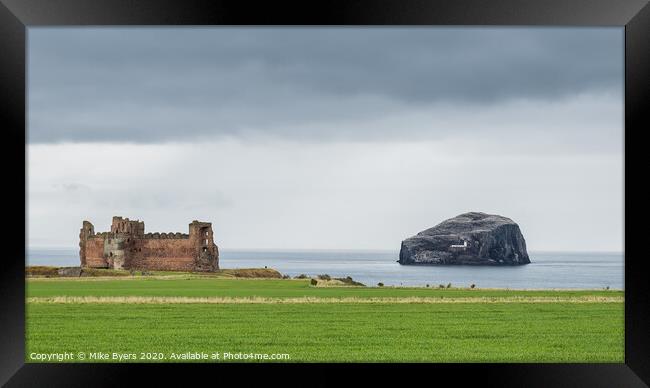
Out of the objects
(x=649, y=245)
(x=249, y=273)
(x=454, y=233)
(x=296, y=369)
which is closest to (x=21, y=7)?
(x=296, y=369)

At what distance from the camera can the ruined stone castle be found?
41.1 m

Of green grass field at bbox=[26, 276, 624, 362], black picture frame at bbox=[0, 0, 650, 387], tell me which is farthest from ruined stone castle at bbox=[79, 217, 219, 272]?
black picture frame at bbox=[0, 0, 650, 387]

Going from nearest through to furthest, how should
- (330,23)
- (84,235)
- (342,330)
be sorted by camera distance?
(330,23)
(342,330)
(84,235)

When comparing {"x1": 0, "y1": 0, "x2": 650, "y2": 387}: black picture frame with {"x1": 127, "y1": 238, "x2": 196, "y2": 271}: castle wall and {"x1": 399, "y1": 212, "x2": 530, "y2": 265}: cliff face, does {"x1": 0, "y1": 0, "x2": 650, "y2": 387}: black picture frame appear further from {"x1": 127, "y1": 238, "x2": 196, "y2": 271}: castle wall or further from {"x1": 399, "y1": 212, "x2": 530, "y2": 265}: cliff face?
{"x1": 399, "y1": 212, "x2": 530, "y2": 265}: cliff face

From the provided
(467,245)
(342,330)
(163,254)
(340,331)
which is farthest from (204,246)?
(467,245)

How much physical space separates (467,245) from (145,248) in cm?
3646

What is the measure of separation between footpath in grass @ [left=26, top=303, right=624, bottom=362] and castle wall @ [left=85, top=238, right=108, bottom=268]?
95.2ft

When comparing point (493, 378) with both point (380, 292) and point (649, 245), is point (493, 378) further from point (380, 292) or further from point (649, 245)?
point (380, 292)

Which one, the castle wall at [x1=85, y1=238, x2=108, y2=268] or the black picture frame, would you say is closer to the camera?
the black picture frame

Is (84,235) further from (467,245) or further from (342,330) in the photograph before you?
(467,245)

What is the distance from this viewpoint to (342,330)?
34.7 ft

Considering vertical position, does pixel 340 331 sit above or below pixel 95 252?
above

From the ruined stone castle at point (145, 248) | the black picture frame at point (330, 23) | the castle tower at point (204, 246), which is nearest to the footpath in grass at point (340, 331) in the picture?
the black picture frame at point (330, 23)

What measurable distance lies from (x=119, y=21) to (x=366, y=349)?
5228mm
